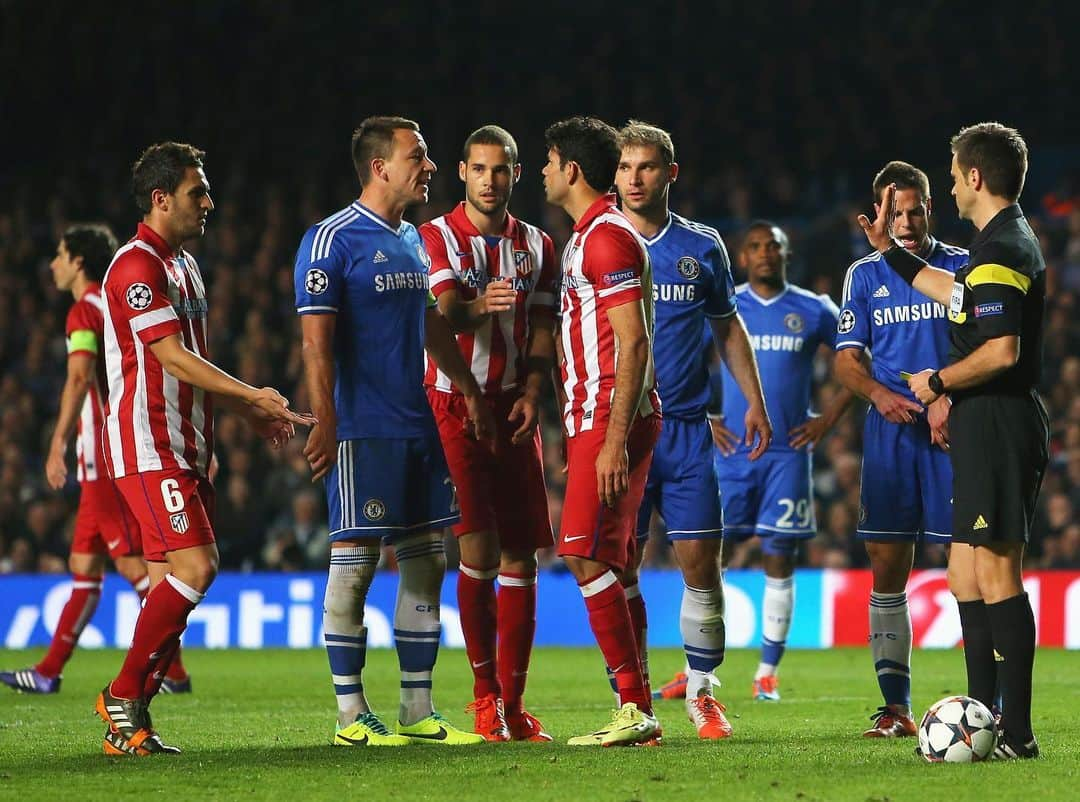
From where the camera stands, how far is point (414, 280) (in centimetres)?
664

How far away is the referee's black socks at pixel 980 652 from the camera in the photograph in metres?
6.05

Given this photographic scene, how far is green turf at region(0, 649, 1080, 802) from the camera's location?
516 centimetres

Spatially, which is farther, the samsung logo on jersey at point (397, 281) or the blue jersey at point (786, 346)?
the blue jersey at point (786, 346)

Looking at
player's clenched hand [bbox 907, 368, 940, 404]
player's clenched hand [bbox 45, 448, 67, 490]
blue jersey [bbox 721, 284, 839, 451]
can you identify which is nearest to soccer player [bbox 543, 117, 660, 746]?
player's clenched hand [bbox 907, 368, 940, 404]

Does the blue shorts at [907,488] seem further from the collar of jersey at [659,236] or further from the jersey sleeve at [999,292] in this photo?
the jersey sleeve at [999,292]

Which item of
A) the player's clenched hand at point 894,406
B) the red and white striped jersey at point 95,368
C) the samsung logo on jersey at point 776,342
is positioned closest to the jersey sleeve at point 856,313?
the player's clenched hand at point 894,406

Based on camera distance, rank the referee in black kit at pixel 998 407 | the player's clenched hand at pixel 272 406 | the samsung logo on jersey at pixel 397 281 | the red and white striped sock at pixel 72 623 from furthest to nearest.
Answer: the red and white striped sock at pixel 72 623, the samsung logo on jersey at pixel 397 281, the player's clenched hand at pixel 272 406, the referee in black kit at pixel 998 407

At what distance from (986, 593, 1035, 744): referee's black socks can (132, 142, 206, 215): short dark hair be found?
12.1 ft

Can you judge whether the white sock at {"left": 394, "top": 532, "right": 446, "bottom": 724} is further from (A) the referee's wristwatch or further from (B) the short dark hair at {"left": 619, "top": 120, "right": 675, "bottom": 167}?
(A) the referee's wristwatch

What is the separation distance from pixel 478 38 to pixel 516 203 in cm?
501

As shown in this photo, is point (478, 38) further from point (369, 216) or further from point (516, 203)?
point (369, 216)

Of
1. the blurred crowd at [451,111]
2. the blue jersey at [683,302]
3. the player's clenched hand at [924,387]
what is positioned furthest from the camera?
the blurred crowd at [451,111]

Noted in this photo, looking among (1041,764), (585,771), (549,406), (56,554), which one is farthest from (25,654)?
(1041,764)

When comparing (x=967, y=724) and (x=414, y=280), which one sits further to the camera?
(x=414, y=280)
